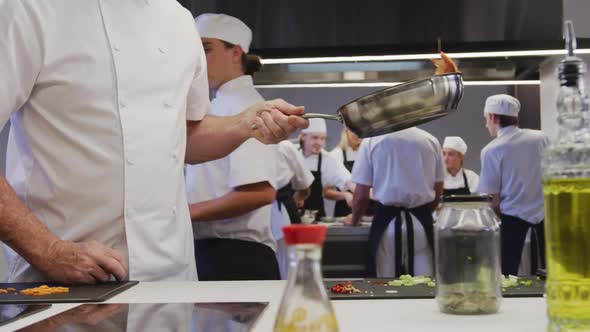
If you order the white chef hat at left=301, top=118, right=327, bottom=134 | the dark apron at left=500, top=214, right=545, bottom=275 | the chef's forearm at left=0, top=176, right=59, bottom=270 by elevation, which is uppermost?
the white chef hat at left=301, top=118, right=327, bottom=134

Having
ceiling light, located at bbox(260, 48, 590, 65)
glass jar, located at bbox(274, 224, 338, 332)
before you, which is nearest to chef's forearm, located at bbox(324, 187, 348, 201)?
ceiling light, located at bbox(260, 48, 590, 65)

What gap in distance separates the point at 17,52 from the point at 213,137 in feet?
1.84

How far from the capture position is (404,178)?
3965 millimetres

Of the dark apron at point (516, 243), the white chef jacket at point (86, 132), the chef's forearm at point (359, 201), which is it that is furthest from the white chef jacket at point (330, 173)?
the white chef jacket at point (86, 132)

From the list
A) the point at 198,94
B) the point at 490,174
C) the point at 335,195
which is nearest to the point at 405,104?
the point at 198,94

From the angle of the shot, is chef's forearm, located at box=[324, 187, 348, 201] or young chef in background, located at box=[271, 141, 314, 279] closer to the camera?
young chef in background, located at box=[271, 141, 314, 279]

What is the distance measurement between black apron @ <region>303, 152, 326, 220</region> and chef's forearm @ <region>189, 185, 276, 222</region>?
2795 millimetres

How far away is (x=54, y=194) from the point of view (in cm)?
149

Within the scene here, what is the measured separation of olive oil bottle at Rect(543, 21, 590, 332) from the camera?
0.74 meters

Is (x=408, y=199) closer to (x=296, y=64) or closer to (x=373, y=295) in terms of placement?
(x=296, y=64)

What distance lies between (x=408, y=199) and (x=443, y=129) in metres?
1.38

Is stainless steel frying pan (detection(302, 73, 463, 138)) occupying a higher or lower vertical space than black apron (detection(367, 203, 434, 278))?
higher

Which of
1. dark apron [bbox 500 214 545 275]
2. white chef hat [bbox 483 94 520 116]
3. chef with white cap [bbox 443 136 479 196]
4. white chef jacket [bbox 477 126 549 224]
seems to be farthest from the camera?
chef with white cap [bbox 443 136 479 196]

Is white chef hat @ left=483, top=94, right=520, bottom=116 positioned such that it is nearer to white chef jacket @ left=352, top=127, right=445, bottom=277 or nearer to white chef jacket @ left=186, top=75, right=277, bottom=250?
white chef jacket @ left=352, top=127, right=445, bottom=277
